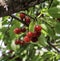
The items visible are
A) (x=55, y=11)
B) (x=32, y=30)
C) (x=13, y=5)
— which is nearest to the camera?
(x=13, y=5)

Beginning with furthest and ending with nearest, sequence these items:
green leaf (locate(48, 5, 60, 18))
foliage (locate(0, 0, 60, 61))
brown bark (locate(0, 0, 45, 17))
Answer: foliage (locate(0, 0, 60, 61)) < green leaf (locate(48, 5, 60, 18)) < brown bark (locate(0, 0, 45, 17))

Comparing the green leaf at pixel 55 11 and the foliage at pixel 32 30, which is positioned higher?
the green leaf at pixel 55 11

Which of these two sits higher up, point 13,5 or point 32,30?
point 13,5

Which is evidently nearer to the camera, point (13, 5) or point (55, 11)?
point (13, 5)

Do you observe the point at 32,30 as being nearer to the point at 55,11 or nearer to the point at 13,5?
the point at 55,11

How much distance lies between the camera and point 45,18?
1.70 m

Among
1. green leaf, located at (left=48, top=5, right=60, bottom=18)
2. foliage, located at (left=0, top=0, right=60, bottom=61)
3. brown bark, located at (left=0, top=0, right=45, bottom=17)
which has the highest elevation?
brown bark, located at (left=0, top=0, right=45, bottom=17)

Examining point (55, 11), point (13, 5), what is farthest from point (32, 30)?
point (13, 5)

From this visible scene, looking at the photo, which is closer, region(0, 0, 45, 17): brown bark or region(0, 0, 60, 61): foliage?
region(0, 0, 45, 17): brown bark

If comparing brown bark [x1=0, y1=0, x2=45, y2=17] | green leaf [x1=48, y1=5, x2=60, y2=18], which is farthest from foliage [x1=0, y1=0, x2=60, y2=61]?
brown bark [x1=0, y1=0, x2=45, y2=17]

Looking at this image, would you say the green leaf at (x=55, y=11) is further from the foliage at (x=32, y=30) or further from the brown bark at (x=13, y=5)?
the brown bark at (x=13, y=5)

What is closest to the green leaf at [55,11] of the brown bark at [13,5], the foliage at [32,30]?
the foliage at [32,30]

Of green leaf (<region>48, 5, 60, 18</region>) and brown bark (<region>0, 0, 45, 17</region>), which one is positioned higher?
brown bark (<region>0, 0, 45, 17</region>)

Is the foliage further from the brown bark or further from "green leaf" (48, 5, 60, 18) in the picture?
the brown bark
